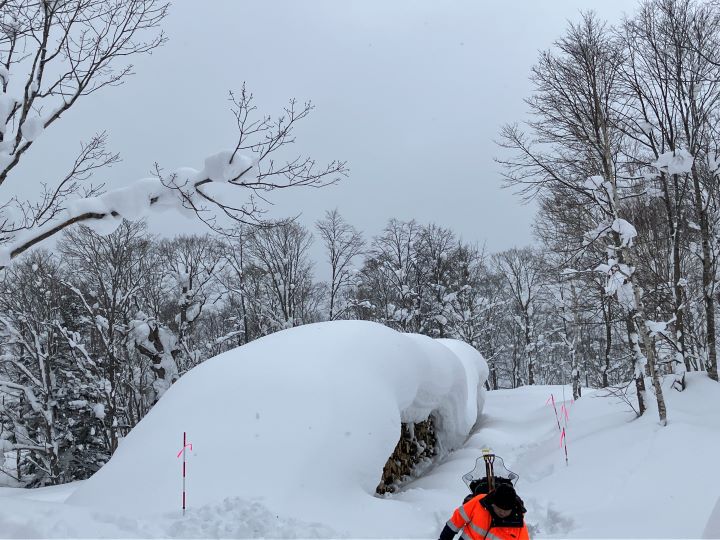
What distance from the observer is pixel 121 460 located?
6941mm

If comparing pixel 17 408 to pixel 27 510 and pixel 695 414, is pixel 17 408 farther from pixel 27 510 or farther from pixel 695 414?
pixel 695 414

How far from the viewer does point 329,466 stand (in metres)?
6.72

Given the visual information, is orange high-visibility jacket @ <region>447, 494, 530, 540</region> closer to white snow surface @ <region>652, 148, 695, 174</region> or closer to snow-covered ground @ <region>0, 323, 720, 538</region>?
snow-covered ground @ <region>0, 323, 720, 538</region>

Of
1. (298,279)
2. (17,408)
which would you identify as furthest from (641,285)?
(17,408)

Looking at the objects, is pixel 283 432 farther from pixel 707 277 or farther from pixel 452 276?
pixel 452 276

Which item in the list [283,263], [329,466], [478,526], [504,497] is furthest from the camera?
[283,263]

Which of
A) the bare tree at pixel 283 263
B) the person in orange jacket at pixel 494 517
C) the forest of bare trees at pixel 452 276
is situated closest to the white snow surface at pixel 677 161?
the forest of bare trees at pixel 452 276

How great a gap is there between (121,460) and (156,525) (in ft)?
6.00

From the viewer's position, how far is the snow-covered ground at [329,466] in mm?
5738

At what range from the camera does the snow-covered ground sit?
18.8 feet

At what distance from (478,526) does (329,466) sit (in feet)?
10.9

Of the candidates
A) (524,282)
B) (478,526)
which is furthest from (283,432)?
(524,282)

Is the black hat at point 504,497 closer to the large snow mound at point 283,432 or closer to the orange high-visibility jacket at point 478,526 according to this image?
the orange high-visibility jacket at point 478,526

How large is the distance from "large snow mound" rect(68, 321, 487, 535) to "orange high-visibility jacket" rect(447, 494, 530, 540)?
2529mm
